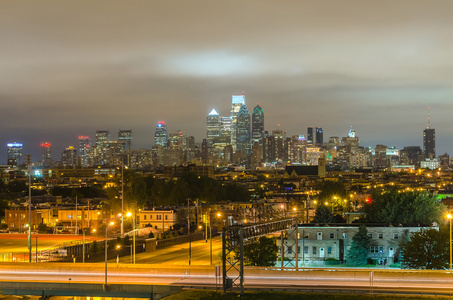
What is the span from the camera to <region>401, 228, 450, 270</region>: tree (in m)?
47.2

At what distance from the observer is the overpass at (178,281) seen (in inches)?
1334

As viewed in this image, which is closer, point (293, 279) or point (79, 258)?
point (293, 279)

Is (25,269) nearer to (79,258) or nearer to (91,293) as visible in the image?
(91,293)

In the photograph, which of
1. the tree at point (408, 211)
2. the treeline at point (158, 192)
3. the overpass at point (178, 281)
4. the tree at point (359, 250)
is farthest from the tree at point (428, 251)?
the treeline at point (158, 192)

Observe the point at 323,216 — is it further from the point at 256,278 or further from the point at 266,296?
the point at 266,296

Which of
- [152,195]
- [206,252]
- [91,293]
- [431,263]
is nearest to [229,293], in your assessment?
[91,293]

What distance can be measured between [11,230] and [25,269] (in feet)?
170

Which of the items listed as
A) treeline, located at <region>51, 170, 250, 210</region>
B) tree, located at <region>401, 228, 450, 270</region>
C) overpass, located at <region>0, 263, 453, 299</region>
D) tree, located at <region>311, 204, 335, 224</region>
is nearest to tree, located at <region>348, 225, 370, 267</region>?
tree, located at <region>401, 228, 450, 270</region>

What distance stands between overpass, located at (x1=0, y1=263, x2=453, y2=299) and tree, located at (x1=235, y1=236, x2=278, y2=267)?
11606 millimetres

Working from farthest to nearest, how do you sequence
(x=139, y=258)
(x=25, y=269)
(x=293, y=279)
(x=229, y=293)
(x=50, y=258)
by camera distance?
(x=139, y=258), (x=50, y=258), (x=25, y=269), (x=293, y=279), (x=229, y=293)

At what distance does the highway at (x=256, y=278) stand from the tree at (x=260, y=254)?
11538mm

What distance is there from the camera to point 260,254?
167 feet

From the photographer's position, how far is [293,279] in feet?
120

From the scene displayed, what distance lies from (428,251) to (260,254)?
507 inches
